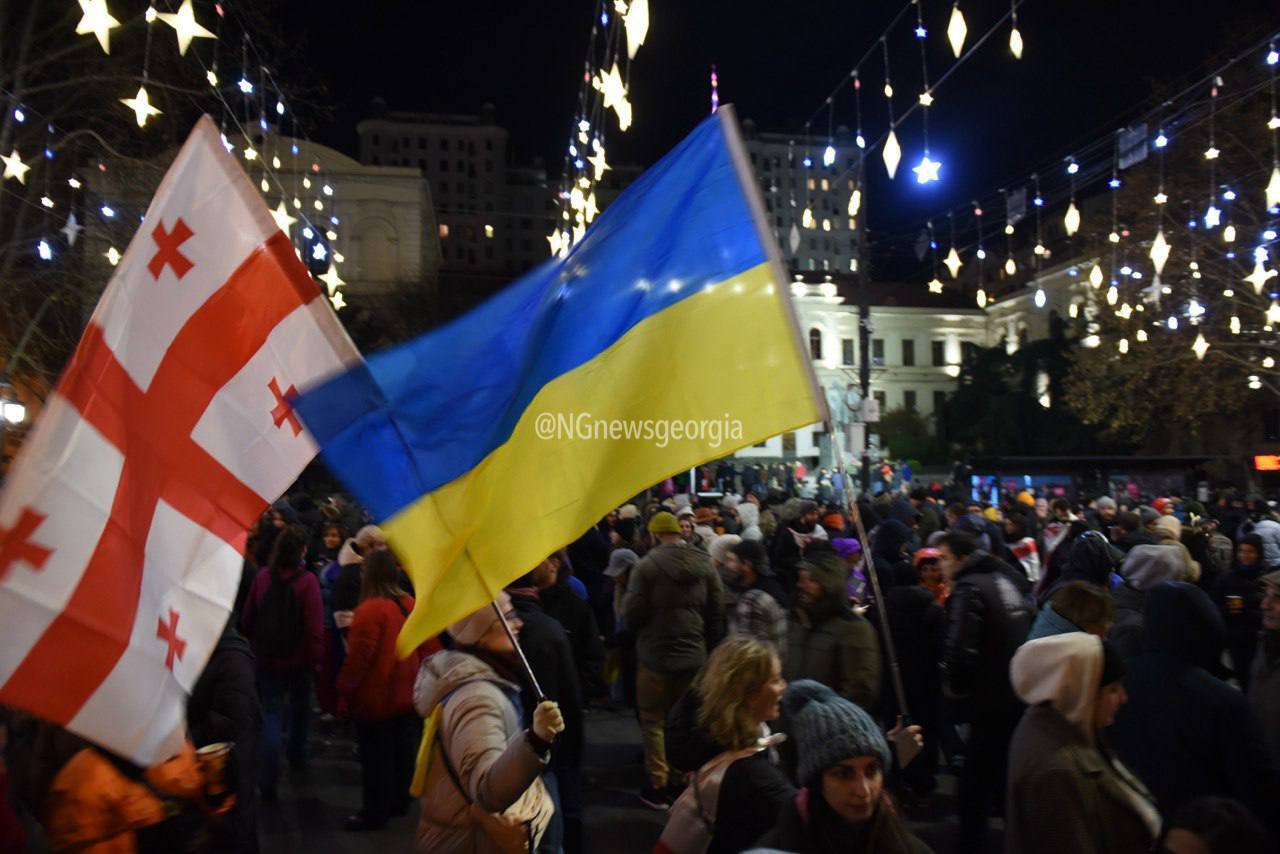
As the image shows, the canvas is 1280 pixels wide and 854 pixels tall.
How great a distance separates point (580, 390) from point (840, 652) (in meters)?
2.49

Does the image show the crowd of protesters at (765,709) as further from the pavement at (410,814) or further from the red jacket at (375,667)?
the pavement at (410,814)

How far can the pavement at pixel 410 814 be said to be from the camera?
19.7 ft

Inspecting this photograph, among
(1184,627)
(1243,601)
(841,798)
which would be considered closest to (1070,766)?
(841,798)

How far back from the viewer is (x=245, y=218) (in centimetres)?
278

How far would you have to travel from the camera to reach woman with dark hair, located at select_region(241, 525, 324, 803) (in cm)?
677

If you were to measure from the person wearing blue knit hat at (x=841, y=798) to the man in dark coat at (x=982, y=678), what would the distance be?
2.70 meters

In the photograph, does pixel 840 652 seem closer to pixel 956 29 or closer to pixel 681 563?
pixel 681 563

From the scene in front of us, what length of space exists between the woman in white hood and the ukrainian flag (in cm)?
100

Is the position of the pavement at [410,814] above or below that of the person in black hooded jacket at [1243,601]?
below

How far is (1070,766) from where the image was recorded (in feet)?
9.27

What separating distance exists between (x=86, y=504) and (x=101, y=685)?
41cm

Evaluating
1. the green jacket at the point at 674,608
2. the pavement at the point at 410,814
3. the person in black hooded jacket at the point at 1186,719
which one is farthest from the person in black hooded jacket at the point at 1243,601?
the person in black hooded jacket at the point at 1186,719

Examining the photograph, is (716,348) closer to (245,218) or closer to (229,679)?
(245,218)

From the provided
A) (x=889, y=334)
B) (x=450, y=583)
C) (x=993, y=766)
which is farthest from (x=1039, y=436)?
(x=450, y=583)
